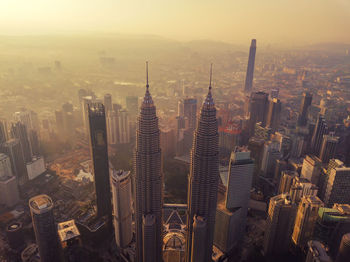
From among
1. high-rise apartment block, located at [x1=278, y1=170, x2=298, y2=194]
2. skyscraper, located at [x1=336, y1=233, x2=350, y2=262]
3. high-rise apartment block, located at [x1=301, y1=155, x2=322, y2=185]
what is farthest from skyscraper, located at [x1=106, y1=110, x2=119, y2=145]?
skyscraper, located at [x1=336, y1=233, x2=350, y2=262]

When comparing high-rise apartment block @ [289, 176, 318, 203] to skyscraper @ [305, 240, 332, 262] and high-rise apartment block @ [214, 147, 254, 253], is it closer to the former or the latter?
high-rise apartment block @ [214, 147, 254, 253]

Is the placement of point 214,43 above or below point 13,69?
above

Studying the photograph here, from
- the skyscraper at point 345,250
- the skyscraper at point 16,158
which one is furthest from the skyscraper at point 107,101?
the skyscraper at point 345,250

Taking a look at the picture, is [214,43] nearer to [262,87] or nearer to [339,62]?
[262,87]

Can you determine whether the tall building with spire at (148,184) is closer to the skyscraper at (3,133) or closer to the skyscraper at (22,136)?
the skyscraper at (22,136)

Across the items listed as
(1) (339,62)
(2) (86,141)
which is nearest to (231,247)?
A: (2) (86,141)
